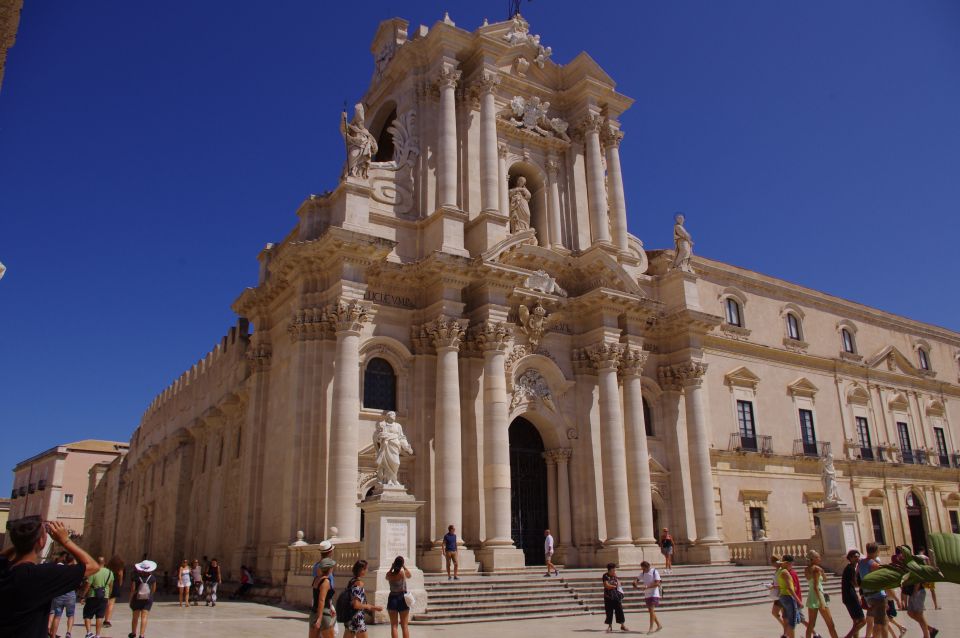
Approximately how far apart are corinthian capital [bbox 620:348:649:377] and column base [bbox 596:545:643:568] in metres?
5.61

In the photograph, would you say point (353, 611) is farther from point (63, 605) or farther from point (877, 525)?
point (877, 525)

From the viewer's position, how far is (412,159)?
25391mm

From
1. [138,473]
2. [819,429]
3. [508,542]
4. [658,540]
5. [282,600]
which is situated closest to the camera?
[282,600]

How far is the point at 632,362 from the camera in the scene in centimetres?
2600

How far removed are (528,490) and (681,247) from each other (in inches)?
427

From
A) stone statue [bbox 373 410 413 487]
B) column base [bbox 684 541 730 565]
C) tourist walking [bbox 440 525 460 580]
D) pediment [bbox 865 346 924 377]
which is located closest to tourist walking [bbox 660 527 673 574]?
column base [bbox 684 541 730 565]

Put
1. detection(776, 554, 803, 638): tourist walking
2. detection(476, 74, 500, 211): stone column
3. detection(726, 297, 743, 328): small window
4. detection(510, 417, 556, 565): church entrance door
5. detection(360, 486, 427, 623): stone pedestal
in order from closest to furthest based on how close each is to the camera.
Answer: detection(776, 554, 803, 638): tourist walking → detection(360, 486, 427, 623): stone pedestal → detection(510, 417, 556, 565): church entrance door → detection(476, 74, 500, 211): stone column → detection(726, 297, 743, 328): small window

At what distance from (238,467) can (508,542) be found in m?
9.77

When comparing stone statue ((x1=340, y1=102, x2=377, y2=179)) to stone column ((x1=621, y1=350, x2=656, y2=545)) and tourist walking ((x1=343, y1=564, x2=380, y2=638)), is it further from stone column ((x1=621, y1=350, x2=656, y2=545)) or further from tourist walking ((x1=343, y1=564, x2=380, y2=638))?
tourist walking ((x1=343, y1=564, x2=380, y2=638))

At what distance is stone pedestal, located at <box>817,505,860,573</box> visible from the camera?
2445 cm

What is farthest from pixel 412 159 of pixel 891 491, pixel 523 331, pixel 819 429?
pixel 891 491

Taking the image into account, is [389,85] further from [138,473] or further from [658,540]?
[138,473]

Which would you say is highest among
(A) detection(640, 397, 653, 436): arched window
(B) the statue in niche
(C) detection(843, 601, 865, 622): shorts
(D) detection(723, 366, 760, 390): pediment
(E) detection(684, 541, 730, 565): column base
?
(B) the statue in niche

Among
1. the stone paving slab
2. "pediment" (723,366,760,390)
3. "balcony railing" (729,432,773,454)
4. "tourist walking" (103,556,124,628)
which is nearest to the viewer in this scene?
"tourist walking" (103,556,124,628)
